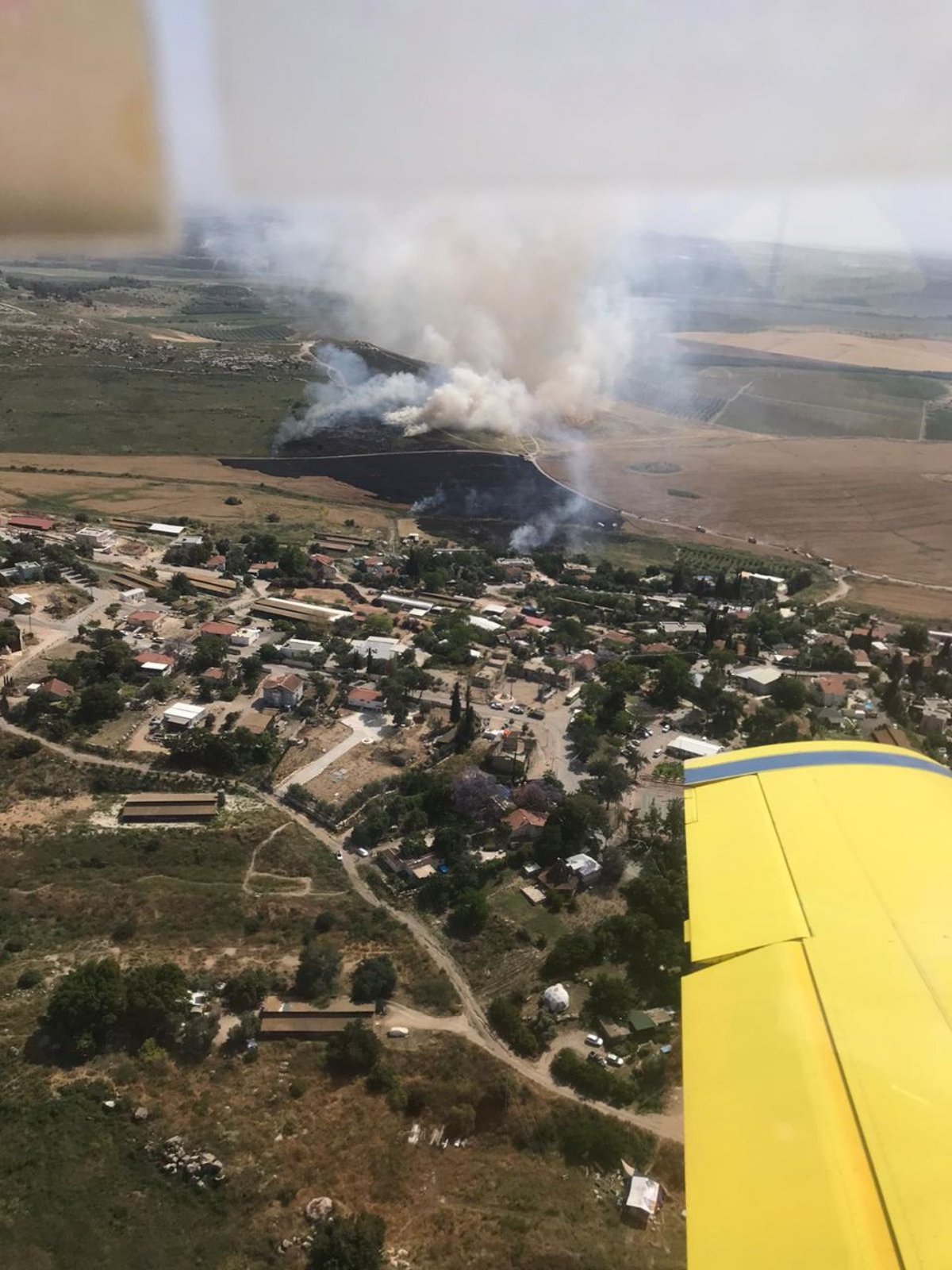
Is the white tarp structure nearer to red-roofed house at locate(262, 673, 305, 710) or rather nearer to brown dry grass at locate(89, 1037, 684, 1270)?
brown dry grass at locate(89, 1037, 684, 1270)

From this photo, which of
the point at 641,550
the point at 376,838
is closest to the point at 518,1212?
the point at 376,838

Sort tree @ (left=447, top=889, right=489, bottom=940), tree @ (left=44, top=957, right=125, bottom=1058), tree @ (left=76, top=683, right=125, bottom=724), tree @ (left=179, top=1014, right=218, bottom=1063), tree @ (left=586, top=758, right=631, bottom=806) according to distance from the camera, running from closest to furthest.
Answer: tree @ (left=44, top=957, right=125, bottom=1058) → tree @ (left=179, top=1014, right=218, bottom=1063) → tree @ (left=447, top=889, right=489, bottom=940) → tree @ (left=586, top=758, right=631, bottom=806) → tree @ (left=76, top=683, right=125, bottom=724)

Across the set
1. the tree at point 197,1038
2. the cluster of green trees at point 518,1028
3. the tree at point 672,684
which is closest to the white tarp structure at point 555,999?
the cluster of green trees at point 518,1028

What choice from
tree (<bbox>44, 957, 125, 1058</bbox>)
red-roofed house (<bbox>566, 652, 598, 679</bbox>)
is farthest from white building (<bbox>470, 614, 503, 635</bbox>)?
tree (<bbox>44, 957, 125, 1058</bbox>)

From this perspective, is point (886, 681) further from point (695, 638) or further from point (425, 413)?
point (425, 413)

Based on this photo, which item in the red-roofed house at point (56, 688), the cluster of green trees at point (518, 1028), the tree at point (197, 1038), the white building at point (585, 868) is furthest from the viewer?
the red-roofed house at point (56, 688)

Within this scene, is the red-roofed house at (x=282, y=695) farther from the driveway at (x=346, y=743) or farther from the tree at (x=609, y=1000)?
the tree at (x=609, y=1000)
